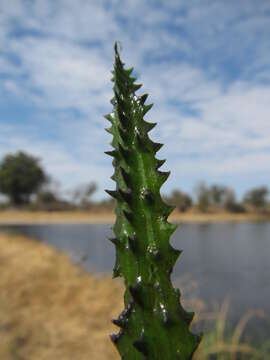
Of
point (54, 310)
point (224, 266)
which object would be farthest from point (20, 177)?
point (54, 310)

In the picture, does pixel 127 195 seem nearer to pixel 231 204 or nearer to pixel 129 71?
pixel 129 71

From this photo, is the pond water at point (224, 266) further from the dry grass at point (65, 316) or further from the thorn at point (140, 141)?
the thorn at point (140, 141)

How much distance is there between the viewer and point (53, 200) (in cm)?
7512

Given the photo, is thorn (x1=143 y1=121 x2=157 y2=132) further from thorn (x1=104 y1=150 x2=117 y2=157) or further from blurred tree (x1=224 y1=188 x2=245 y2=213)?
blurred tree (x1=224 y1=188 x2=245 y2=213)

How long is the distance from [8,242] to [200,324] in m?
18.2

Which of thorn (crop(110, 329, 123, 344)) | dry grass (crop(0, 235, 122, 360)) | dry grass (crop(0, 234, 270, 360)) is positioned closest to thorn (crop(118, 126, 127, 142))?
thorn (crop(110, 329, 123, 344))

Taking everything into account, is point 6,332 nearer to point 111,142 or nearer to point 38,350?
point 38,350

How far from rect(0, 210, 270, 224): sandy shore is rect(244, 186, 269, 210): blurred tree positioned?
9.08 ft

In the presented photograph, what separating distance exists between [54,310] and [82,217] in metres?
56.9

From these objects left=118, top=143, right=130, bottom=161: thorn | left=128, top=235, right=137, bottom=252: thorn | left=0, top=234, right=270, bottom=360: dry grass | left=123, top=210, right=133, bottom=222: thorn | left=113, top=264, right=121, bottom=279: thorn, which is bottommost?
left=0, top=234, right=270, bottom=360: dry grass

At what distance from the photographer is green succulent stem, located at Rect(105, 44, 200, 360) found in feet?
1.48

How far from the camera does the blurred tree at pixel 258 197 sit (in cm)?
6431

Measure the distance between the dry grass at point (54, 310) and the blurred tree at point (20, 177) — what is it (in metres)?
49.3

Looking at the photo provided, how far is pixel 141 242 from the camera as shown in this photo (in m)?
0.49
